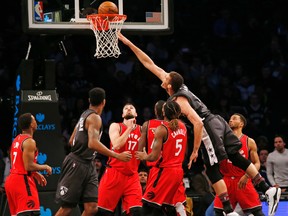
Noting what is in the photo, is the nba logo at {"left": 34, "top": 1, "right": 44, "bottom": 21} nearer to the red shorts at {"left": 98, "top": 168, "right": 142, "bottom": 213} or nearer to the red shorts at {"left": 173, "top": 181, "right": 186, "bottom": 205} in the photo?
the red shorts at {"left": 98, "top": 168, "right": 142, "bottom": 213}

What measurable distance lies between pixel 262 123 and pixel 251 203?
5.70 meters

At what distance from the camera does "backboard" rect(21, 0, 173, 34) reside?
40.7 ft

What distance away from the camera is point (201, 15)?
19.9m

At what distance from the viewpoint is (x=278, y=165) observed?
15.6 m

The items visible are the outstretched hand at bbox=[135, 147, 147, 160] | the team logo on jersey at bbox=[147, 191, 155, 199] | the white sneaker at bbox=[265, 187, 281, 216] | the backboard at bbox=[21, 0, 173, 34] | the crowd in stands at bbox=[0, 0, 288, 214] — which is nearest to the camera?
the outstretched hand at bbox=[135, 147, 147, 160]

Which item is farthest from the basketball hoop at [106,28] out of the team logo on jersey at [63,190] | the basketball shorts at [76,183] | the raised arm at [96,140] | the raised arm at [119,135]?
the team logo on jersey at [63,190]

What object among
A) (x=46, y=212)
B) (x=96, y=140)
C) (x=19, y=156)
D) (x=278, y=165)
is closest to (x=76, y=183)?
(x=96, y=140)

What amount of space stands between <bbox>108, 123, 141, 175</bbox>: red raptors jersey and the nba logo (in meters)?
1.99

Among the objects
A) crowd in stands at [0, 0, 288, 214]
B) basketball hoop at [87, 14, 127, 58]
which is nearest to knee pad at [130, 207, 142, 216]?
basketball hoop at [87, 14, 127, 58]

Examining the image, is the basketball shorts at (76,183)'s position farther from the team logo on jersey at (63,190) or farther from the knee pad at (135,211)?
the knee pad at (135,211)

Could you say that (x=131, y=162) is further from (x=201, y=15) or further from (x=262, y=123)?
(x=201, y=15)

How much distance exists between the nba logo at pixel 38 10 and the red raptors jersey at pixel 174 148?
2738 millimetres

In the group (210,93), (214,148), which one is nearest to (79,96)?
(210,93)

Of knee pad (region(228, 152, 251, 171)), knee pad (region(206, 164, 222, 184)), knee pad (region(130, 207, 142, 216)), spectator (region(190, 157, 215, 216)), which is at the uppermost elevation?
knee pad (region(228, 152, 251, 171))
